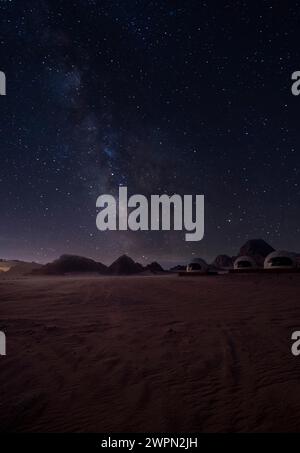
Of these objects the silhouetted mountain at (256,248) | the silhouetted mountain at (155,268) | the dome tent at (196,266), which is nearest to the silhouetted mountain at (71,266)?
the silhouetted mountain at (155,268)

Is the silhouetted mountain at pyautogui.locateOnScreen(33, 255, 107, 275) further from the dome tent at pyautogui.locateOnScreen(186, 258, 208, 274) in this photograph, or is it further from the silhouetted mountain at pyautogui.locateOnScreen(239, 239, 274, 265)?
the silhouetted mountain at pyautogui.locateOnScreen(239, 239, 274, 265)

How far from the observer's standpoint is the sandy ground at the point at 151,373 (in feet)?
14.2

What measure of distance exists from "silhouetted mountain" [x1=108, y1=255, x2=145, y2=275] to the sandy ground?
94166 millimetres

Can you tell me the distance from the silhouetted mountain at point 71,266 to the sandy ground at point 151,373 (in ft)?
317

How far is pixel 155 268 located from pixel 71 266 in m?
30.3

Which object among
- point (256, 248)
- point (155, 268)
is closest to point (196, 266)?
point (155, 268)

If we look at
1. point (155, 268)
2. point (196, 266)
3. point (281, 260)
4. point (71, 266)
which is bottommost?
point (155, 268)

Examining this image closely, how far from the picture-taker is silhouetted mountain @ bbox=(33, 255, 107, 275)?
104 meters

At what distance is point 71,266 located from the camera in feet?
375

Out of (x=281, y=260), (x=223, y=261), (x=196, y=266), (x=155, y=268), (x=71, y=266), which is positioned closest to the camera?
(x=281, y=260)

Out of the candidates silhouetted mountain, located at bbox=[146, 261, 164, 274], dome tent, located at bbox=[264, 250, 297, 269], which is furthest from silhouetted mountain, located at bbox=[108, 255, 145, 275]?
dome tent, located at bbox=[264, 250, 297, 269]

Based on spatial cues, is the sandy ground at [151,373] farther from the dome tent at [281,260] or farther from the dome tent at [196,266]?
the dome tent at [196,266]

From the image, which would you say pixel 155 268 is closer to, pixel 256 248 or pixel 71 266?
pixel 71 266
